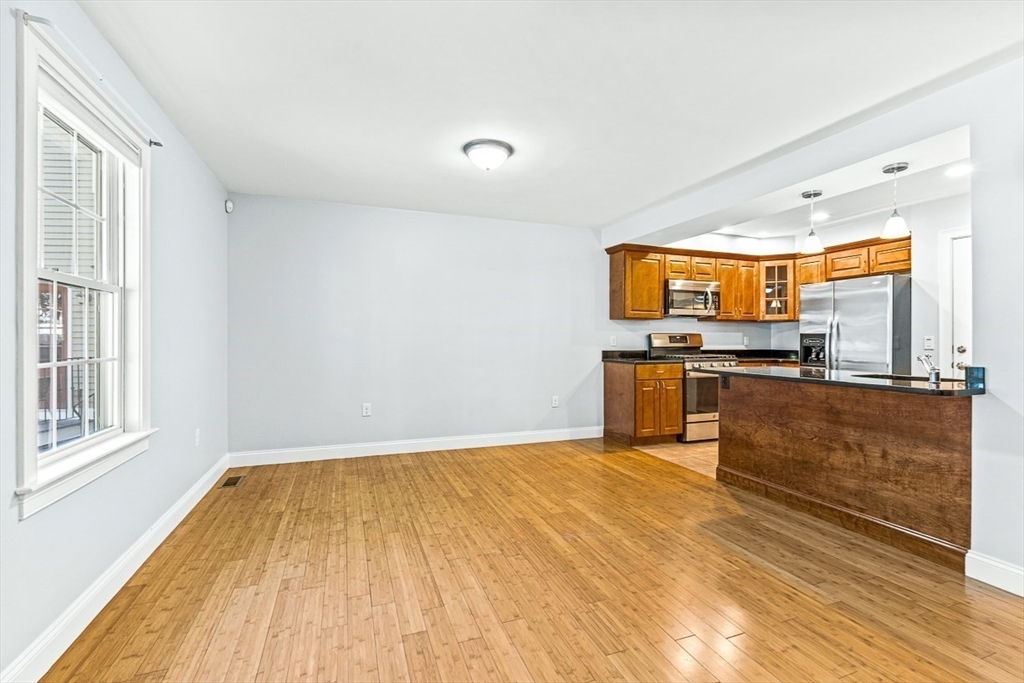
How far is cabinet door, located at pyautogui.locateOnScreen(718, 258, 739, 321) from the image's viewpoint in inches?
239

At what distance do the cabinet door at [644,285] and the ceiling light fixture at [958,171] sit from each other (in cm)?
Answer: 258

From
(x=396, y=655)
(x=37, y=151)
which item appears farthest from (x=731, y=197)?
(x=37, y=151)

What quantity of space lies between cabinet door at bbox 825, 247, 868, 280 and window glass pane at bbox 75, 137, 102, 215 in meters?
6.64

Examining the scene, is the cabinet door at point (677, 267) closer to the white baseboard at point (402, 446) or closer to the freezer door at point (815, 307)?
the freezer door at point (815, 307)

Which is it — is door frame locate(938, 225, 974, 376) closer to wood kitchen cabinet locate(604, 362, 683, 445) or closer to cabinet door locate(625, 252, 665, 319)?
wood kitchen cabinet locate(604, 362, 683, 445)

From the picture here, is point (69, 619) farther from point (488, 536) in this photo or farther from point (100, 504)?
point (488, 536)

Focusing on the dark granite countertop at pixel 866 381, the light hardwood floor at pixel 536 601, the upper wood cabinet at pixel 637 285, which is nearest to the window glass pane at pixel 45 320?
the light hardwood floor at pixel 536 601

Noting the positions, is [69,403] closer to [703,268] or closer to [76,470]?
[76,470]

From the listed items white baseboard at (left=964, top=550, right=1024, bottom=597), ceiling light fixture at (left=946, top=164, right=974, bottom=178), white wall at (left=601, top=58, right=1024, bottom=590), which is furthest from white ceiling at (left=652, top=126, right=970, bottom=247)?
white baseboard at (left=964, top=550, right=1024, bottom=597)

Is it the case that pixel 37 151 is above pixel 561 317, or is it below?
above

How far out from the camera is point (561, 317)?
5613mm

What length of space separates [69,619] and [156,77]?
98.6 inches

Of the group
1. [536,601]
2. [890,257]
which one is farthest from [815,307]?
[536,601]

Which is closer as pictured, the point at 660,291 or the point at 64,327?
the point at 64,327
